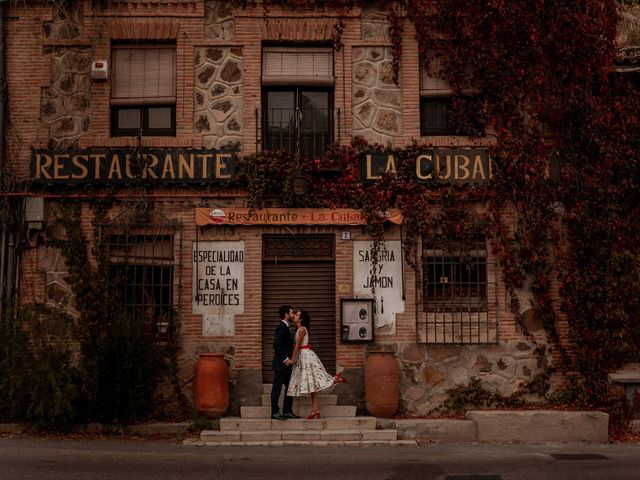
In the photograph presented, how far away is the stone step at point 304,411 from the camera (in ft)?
43.9

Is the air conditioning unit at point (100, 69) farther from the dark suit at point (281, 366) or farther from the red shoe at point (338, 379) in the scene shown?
the red shoe at point (338, 379)

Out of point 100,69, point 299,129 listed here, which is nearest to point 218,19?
point 100,69

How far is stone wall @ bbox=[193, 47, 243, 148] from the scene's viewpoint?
1460 centimetres

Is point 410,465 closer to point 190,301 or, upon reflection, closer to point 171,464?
point 171,464

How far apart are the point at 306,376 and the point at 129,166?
4761 mm

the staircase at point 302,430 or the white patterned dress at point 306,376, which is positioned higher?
the white patterned dress at point 306,376

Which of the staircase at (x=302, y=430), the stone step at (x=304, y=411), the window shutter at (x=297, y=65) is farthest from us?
the window shutter at (x=297, y=65)

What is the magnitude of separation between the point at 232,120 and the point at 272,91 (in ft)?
3.05

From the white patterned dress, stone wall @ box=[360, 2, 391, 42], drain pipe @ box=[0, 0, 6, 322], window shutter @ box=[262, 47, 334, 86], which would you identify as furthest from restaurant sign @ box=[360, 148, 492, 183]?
drain pipe @ box=[0, 0, 6, 322]

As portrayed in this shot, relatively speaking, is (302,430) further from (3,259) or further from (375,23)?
(375,23)

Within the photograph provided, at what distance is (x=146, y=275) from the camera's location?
568 inches

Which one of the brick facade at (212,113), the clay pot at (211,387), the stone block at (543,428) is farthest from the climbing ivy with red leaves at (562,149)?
the clay pot at (211,387)

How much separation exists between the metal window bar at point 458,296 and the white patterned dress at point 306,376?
2.12 metres

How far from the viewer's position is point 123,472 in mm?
10227
